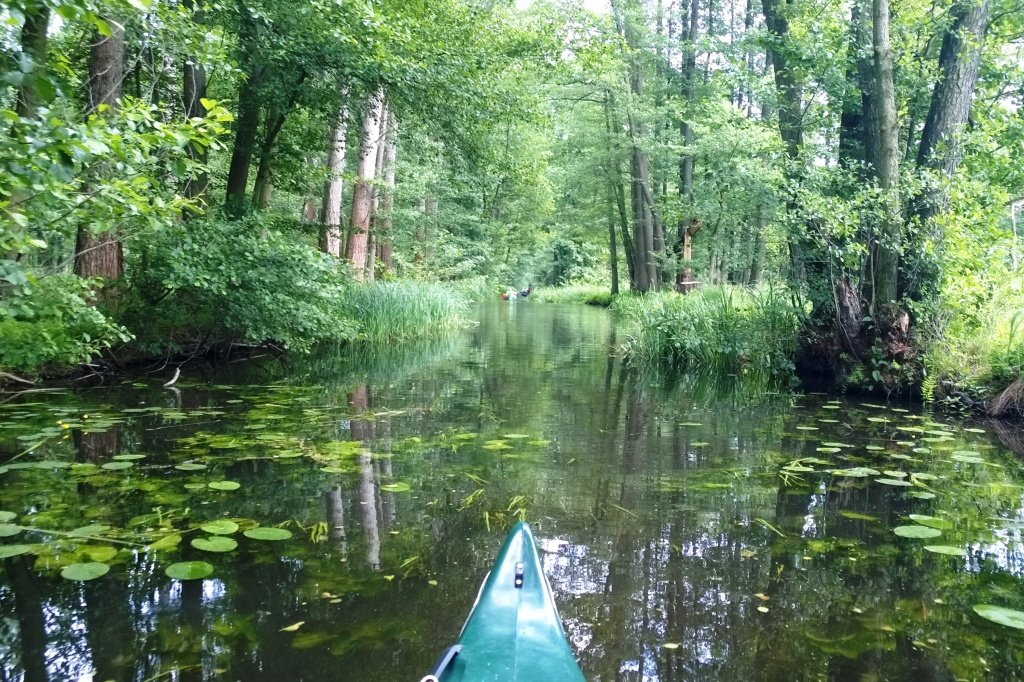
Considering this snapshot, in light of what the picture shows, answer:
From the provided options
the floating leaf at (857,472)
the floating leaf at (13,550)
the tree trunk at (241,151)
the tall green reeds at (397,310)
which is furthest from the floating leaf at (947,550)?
the tall green reeds at (397,310)

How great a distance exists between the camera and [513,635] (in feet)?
6.75

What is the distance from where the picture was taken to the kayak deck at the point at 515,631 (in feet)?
6.17

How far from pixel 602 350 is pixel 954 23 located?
24.5ft

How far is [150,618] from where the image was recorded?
2.61 meters

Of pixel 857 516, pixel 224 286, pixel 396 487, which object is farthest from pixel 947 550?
pixel 224 286

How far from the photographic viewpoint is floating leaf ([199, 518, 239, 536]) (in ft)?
11.2

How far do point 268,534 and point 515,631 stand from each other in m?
1.81

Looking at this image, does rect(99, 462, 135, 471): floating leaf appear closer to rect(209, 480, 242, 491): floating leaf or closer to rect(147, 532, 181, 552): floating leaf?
rect(209, 480, 242, 491): floating leaf

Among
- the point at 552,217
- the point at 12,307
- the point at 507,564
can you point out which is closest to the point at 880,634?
the point at 507,564

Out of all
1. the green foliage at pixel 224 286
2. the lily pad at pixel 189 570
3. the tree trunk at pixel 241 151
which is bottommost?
the lily pad at pixel 189 570

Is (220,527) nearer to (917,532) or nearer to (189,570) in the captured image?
(189,570)

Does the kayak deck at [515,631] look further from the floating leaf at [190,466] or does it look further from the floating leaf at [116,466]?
the floating leaf at [116,466]

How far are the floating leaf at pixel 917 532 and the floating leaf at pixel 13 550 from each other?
14.5 feet

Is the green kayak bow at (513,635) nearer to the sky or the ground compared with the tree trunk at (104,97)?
nearer to the ground
